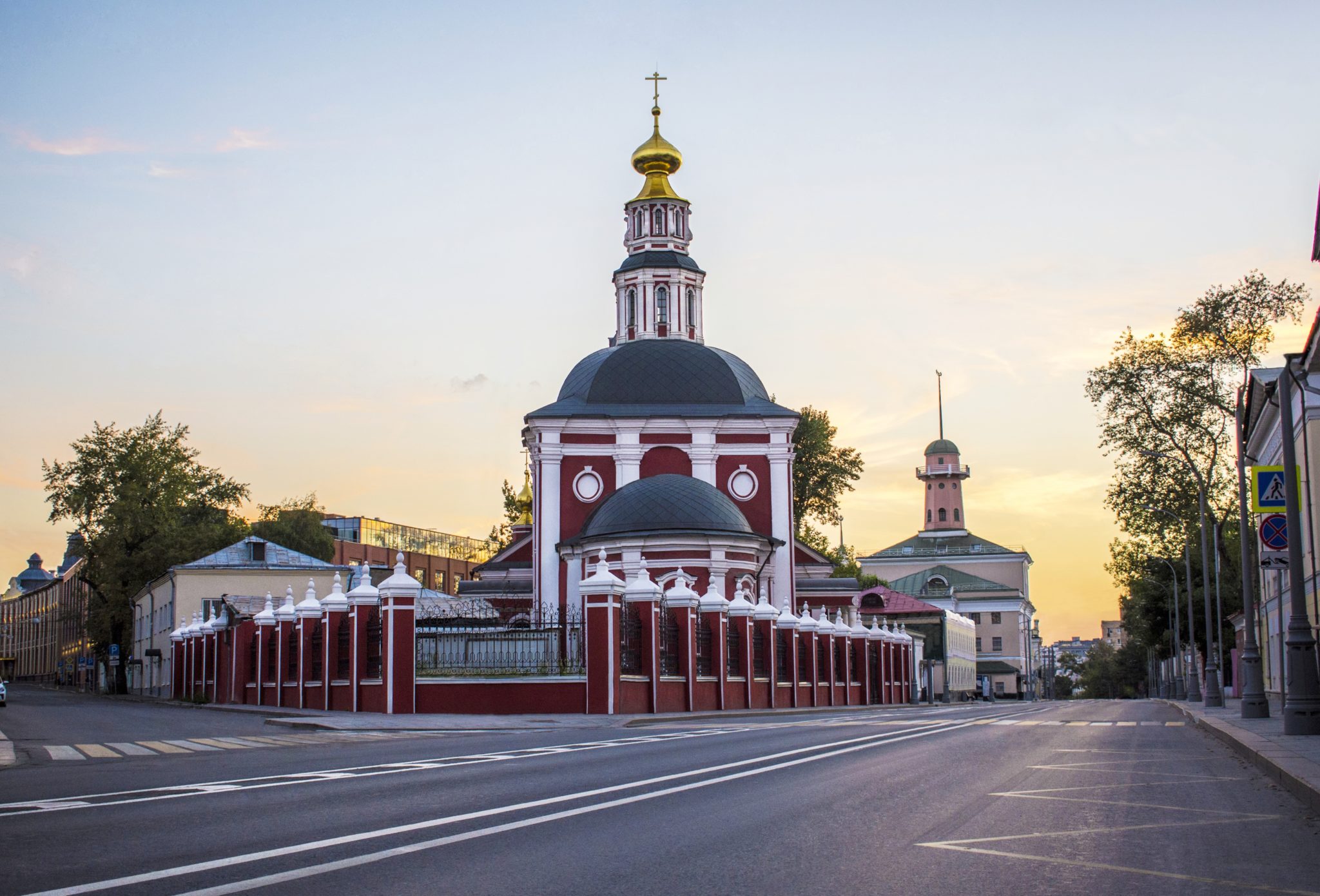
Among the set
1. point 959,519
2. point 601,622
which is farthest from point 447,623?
point 959,519

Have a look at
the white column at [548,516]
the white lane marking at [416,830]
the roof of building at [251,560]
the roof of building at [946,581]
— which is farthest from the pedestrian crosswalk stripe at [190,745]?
the roof of building at [946,581]

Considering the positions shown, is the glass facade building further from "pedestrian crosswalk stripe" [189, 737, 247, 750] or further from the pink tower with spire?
"pedestrian crosswalk stripe" [189, 737, 247, 750]

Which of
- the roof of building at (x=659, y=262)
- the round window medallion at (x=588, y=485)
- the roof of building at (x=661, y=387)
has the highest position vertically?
the roof of building at (x=659, y=262)

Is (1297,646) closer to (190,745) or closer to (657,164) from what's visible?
(190,745)

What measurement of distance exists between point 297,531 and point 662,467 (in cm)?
4260

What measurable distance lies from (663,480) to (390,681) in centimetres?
1878

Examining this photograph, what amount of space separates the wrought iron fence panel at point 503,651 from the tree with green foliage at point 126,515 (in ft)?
125

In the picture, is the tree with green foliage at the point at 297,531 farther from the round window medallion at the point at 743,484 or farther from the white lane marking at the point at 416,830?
the white lane marking at the point at 416,830

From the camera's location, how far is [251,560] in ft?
195

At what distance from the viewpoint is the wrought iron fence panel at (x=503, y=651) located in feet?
101

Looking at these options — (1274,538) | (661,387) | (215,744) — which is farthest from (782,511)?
(215,744)

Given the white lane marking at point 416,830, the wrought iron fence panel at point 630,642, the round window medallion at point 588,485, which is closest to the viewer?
the white lane marking at point 416,830

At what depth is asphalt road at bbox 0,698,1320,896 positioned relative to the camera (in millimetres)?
7168

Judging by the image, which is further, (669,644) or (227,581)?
(227,581)
